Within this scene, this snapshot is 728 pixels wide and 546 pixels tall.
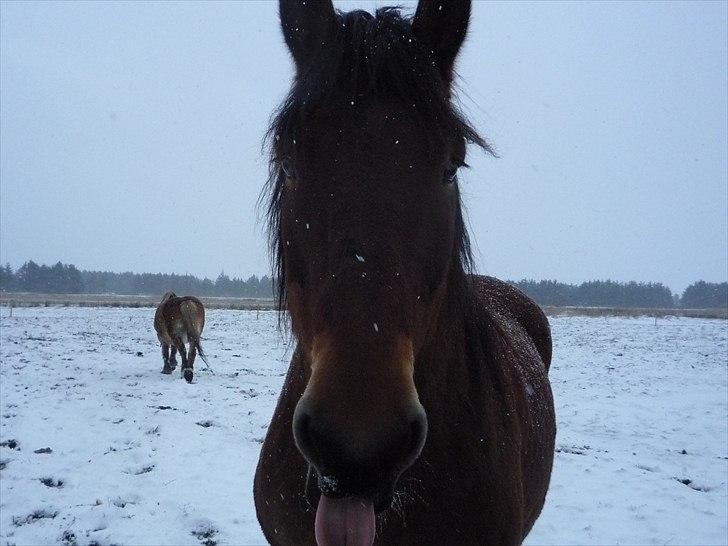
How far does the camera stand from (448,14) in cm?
186

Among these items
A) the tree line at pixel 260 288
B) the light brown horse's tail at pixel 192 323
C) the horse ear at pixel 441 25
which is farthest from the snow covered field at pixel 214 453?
the tree line at pixel 260 288

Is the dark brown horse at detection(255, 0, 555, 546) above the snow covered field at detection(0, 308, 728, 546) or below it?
above

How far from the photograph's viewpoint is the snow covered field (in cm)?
416

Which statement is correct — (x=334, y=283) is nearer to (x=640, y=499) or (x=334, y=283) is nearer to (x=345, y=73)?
(x=345, y=73)

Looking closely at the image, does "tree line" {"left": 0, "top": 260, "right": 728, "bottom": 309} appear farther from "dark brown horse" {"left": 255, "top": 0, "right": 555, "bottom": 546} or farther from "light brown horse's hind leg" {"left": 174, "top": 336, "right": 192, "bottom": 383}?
"dark brown horse" {"left": 255, "top": 0, "right": 555, "bottom": 546}

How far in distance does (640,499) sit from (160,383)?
352 inches

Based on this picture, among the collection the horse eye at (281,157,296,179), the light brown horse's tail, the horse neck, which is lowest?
the light brown horse's tail

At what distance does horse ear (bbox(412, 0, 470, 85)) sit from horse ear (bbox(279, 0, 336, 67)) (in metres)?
0.36

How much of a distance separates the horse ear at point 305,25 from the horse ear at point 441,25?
364 millimetres

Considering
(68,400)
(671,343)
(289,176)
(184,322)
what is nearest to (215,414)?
(68,400)

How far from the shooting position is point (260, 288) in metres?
89.0

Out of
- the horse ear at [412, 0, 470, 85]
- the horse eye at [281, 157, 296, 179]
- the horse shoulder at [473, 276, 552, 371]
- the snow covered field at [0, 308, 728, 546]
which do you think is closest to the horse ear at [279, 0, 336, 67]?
the horse ear at [412, 0, 470, 85]

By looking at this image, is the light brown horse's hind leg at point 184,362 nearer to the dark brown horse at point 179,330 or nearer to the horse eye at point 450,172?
the dark brown horse at point 179,330

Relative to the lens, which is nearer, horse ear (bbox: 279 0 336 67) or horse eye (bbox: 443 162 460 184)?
horse eye (bbox: 443 162 460 184)
